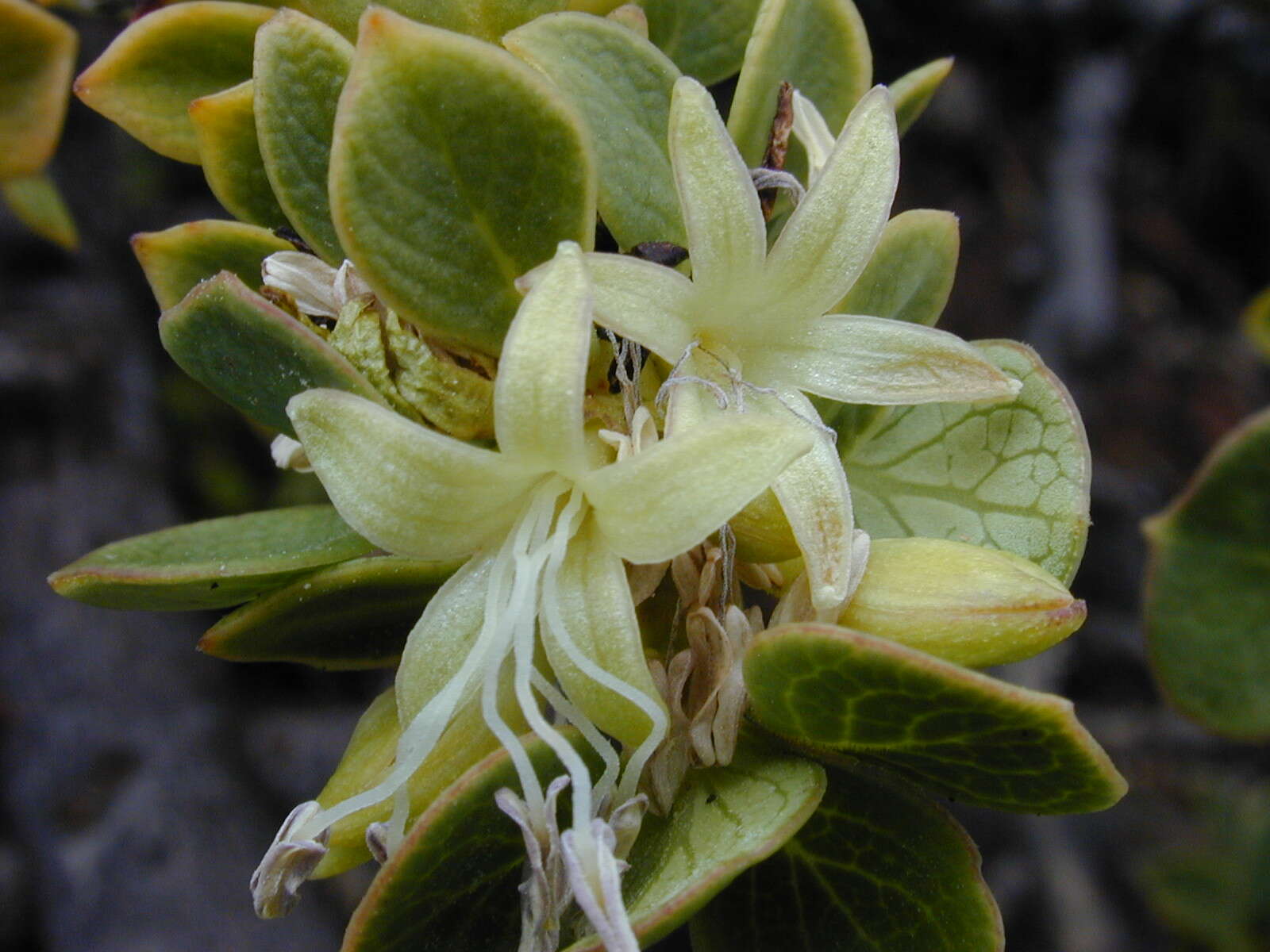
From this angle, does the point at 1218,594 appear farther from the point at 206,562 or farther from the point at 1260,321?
the point at 206,562

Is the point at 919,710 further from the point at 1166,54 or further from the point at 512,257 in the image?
the point at 1166,54

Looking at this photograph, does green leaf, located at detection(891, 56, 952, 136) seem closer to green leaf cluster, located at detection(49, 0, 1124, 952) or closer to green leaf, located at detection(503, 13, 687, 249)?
green leaf cluster, located at detection(49, 0, 1124, 952)

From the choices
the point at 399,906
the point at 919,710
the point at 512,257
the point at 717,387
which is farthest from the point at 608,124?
the point at 399,906

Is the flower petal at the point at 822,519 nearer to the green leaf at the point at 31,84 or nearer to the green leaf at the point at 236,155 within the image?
the green leaf at the point at 236,155

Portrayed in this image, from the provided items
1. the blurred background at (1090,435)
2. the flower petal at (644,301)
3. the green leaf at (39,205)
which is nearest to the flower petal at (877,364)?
the flower petal at (644,301)

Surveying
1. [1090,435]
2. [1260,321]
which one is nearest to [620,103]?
[1260,321]

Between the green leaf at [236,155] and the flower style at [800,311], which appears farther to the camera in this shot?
the green leaf at [236,155]

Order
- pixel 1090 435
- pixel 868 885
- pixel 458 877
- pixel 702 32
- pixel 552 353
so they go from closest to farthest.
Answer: pixel 552 353, pixel 458 877, pixel 868 885, pixel 702 32, pixel 1090 435
